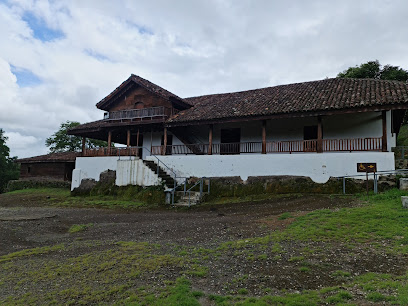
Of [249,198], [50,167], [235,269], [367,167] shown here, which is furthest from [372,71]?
[50,167]

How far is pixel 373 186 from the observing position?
472 inches

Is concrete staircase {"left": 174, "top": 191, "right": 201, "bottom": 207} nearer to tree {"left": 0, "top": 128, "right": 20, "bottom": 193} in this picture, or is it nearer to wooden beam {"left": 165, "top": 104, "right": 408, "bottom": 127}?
wooden beam {"left": 165, "top": 104, "right": 408, "bottom": 127}

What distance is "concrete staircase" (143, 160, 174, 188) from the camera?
15928 millimetres

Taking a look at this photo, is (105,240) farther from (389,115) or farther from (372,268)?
(389,115)

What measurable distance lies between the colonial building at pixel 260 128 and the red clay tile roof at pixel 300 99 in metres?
0.05

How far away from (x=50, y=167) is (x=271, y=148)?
2198 cm

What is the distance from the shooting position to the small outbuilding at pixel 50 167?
26938 millimetres

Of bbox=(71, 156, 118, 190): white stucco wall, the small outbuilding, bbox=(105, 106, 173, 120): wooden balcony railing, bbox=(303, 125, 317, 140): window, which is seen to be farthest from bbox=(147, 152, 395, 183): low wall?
the small outbuilding

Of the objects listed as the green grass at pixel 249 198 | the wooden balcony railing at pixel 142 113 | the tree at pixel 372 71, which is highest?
the tree at pixel 372 71

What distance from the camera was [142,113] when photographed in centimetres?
1894

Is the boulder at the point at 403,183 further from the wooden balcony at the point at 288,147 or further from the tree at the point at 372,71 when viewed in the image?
the tree at the point at 372,71

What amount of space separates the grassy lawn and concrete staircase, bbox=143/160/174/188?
8048 millimetres

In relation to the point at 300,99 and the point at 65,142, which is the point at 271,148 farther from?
the point at 65,142

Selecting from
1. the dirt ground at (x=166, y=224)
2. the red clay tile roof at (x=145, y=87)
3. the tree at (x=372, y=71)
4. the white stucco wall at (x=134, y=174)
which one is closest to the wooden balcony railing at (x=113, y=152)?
the white stucco wall at (x=134, y=174)
